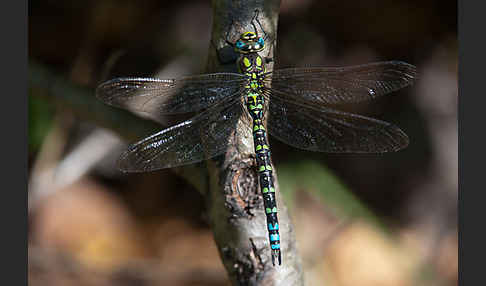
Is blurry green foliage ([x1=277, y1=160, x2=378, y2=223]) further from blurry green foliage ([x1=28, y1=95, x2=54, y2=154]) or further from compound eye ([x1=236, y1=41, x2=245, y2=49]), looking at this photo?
→ blurry green foliage ([x1=28, y1=95, x2=54, y2=154])

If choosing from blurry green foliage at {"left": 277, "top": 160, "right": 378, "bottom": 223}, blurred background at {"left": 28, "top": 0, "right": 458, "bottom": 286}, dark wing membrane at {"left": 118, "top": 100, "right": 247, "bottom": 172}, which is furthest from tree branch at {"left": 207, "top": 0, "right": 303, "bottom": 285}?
blurred background at {"left": 28, "top": 0, "right": 458, "bottom": 286}

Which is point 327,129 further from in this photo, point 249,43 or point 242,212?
point 242,212

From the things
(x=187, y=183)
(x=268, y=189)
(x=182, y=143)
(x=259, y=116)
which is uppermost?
(x=259, y=116)

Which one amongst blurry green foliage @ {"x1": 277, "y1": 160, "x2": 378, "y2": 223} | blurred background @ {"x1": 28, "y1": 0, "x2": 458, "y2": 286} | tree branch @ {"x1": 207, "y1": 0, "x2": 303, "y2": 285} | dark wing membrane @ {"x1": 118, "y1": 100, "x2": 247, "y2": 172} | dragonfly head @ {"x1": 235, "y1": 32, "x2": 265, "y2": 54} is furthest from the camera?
blurred background @ {"x1": 28, "y1": 0, "x2": 458, "y2": 286}

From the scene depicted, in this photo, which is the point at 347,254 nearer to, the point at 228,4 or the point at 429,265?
the point at 429,265

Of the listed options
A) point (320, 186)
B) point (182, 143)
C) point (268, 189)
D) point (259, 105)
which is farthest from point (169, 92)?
point (320, 186)

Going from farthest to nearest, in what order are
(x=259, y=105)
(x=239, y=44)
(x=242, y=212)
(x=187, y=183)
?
(x=187, y=183)
(x=259, y=105)
(x=239, y=44)
(x=242, y=212)
